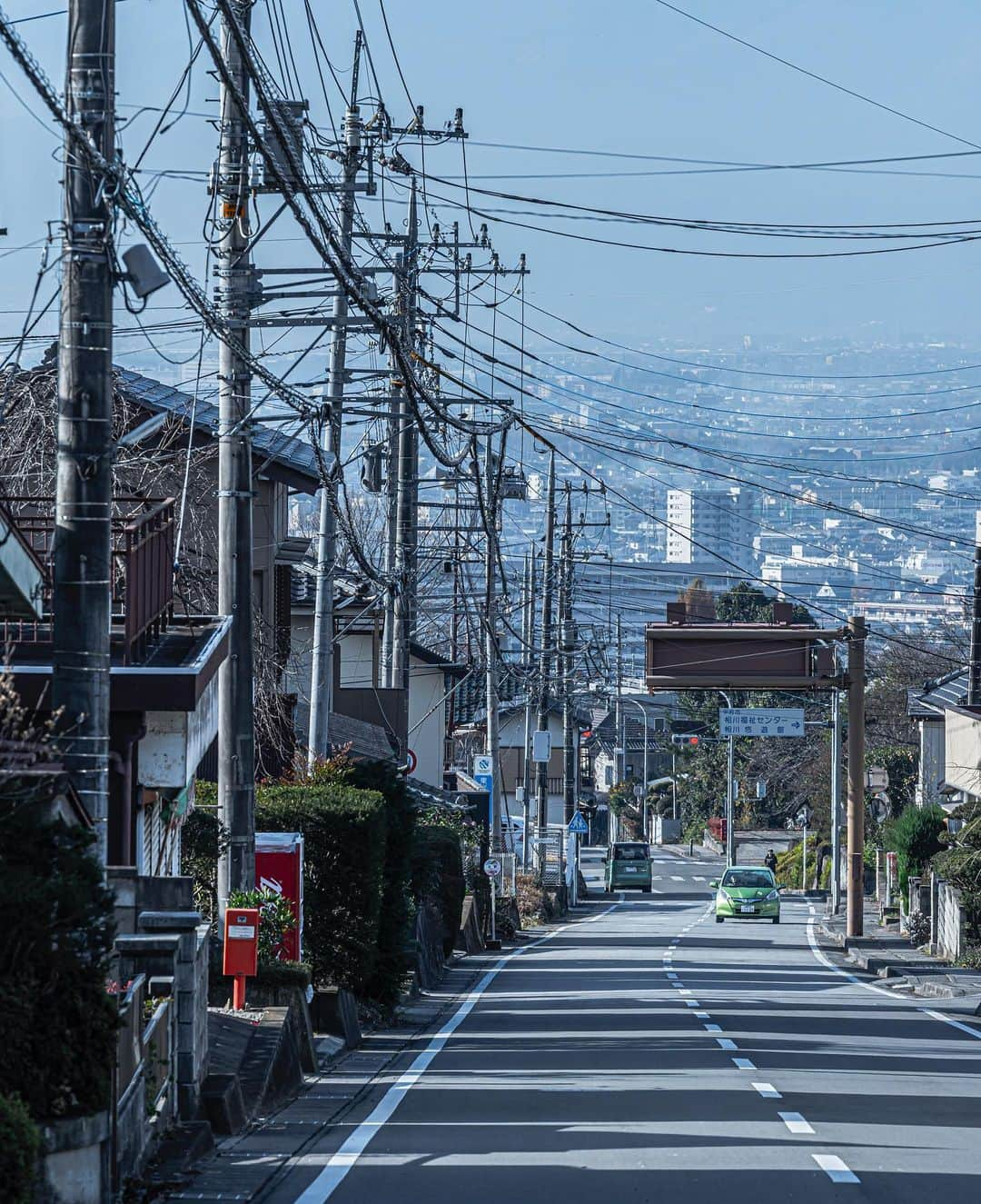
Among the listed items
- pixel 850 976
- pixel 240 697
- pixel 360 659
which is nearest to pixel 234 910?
pixel 240 697

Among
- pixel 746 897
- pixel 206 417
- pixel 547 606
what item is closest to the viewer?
pixel 206 417

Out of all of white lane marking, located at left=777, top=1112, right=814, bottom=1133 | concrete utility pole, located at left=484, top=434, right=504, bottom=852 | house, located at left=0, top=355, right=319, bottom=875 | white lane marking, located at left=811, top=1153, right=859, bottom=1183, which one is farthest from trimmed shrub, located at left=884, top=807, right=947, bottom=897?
white lane marking, located at left=811, top=1153, right=859, bottom=1183

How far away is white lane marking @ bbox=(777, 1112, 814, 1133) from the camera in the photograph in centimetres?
1238

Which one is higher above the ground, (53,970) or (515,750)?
(53,970)

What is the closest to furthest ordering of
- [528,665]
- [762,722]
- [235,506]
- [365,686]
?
[235,506] → [365,686] → [528,665] → [762,722]

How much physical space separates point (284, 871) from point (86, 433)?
27.6 ft

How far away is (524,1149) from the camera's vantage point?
456 inches

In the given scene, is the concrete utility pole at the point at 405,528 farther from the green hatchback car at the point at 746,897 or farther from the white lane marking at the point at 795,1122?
the green hatchback car at the point at 746,897

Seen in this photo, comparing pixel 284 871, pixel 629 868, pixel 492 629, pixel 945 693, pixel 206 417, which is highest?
pixel 206 417

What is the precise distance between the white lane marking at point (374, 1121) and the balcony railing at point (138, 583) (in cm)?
403

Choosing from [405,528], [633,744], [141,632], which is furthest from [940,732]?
[633,744]

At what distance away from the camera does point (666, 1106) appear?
13.7 meters

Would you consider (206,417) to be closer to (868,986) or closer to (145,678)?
(868,986)

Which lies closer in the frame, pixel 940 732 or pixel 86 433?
pixel 86 433
